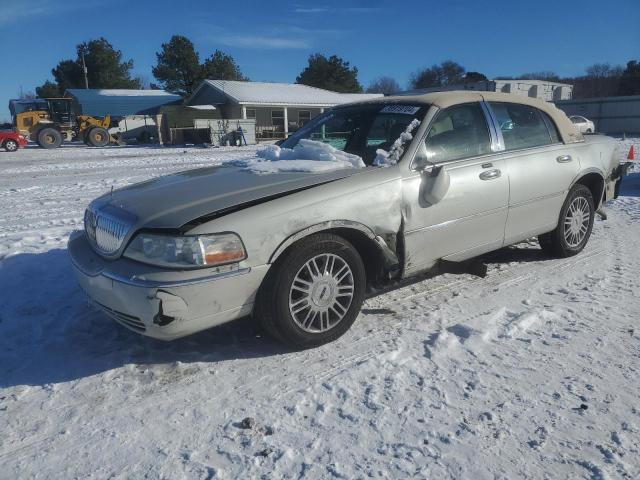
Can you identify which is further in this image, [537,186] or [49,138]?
[49,138]

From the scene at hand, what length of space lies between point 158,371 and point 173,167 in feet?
41.6

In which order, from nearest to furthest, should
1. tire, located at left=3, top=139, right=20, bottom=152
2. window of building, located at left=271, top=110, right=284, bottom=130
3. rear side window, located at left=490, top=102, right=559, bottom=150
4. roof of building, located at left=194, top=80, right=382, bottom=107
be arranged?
rear side window, located at left=490, top=102, right=559, bottom=150 < tire, located at left=3, top=139, right=20, bottom=152 < roof of building, located at left=194, top=80, right=382, bottom=107 < window of building, located at left=271, top=110, right=284, bottom=130

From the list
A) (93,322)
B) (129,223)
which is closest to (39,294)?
(93,322)

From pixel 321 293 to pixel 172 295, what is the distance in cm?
97

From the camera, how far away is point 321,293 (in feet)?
10.5

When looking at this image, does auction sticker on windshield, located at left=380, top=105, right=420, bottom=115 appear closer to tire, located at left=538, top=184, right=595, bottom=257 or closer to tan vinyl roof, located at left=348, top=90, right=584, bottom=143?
tan vinyl roof, located at left=348, top=90, right=584, bottom=143

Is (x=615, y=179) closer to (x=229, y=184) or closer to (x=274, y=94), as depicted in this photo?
(x=229, y=184)

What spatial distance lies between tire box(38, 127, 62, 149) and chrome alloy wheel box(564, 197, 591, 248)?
1148 inches

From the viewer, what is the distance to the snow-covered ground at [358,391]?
225 centimetres

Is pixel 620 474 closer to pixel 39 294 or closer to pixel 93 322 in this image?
pixel 93 322

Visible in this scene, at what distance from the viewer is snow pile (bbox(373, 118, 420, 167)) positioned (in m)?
3.57

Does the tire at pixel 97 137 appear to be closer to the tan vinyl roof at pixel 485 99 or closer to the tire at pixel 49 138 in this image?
the tire at pixel 49 138

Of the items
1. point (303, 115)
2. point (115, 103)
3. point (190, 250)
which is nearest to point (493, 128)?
point (190, 250)

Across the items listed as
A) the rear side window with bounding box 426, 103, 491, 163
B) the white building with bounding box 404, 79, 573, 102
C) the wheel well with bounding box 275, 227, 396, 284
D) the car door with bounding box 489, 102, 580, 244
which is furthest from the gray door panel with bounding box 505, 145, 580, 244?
the white building with bounding box 404, 79, 573, 102
